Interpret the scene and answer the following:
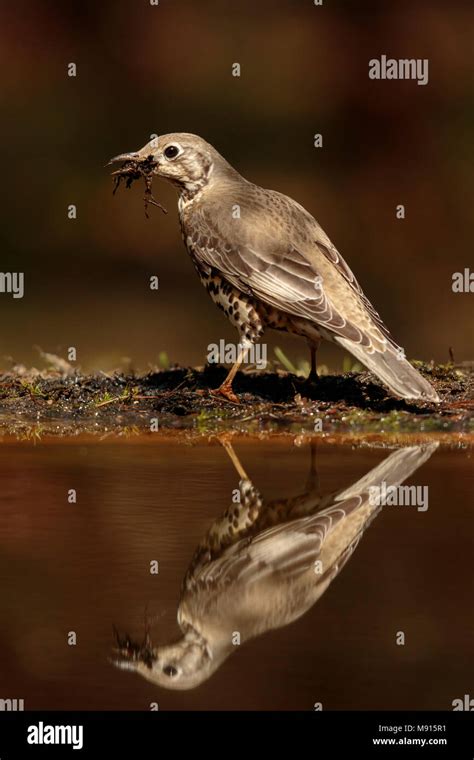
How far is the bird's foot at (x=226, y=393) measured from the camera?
8352 millimetres

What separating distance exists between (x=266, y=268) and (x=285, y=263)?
127 millimetres

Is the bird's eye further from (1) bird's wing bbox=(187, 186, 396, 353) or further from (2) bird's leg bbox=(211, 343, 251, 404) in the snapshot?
(2) bird's leg bbox=(211, 343, 251, 404)

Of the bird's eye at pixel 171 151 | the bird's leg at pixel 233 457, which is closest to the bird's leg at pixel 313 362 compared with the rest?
the bird's leg at pixel 233 457

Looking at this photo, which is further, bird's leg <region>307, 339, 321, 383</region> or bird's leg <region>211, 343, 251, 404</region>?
bird's leg <region>307, 339, 321, 383</region>

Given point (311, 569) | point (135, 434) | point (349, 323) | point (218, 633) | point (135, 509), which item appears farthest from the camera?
point (349, 323)

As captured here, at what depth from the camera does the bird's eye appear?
30.1 ft

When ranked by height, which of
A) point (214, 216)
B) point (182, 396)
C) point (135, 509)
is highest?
point (214, 216)

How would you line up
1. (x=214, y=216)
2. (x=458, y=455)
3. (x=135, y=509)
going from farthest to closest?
(x=214, y=216)
(x=458, y=455)
(x=135, y=509)

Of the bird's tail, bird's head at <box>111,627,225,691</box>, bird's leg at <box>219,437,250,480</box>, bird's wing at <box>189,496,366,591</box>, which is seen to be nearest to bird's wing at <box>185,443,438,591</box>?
bird's wing at <box>189,496,366,591</box>

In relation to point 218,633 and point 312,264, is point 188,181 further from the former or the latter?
point 218,633

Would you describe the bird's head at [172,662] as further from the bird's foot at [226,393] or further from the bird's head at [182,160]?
the bird's head at [182,160]

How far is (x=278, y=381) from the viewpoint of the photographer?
9.02m

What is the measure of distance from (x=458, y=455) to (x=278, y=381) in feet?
7.65

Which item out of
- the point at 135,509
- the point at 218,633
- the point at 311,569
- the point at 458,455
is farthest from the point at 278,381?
the point at 218,633
